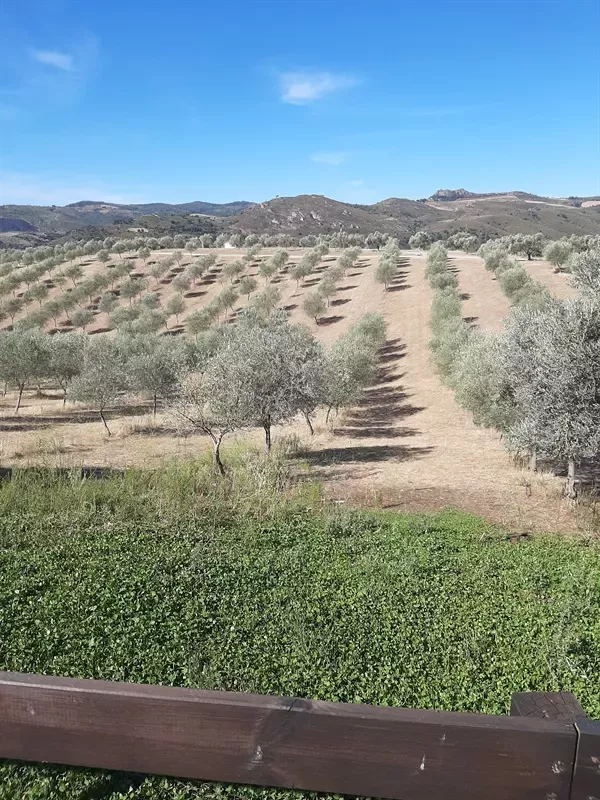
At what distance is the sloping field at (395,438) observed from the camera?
16.3m

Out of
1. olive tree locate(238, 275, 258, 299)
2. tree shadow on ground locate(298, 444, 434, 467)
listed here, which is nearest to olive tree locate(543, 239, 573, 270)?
olive tree locate(238, 275, 258, 299)

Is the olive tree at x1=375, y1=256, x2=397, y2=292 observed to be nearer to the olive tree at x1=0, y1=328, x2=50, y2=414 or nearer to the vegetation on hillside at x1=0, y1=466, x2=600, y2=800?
the olive tree at x1=0, y1=328, x2=50, y2=414

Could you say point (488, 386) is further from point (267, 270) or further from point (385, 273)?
point (267, 270)

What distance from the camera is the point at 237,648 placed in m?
6.37

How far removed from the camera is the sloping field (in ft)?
53.6

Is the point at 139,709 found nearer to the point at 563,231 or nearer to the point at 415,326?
the point at 415,326

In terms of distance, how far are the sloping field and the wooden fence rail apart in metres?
12.0

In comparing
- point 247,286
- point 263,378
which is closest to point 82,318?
point 247,286

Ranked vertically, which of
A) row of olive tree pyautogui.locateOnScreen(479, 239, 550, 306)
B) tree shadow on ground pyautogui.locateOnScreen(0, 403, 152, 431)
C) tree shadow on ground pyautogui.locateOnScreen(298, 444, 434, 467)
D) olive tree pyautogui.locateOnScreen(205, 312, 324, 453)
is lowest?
tree shadow on ground pyautogui.locateOnScreen(0, 403, 152, 431)

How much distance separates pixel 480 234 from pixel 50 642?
180983 millimetres

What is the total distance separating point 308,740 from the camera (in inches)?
84.7

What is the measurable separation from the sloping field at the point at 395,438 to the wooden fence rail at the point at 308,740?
39.2 ft

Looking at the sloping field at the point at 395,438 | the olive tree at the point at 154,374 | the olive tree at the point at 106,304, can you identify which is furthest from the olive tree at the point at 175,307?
the olive tree at the point at 154,374

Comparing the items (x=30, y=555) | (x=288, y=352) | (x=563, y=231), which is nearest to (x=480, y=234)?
(x=563, y=231)
